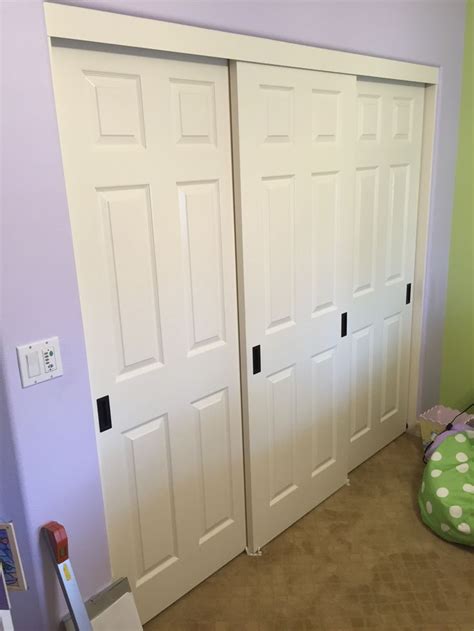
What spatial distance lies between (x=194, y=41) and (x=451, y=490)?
2.01 metres

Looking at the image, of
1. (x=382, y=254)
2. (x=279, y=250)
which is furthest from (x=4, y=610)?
(x=382, y=254)

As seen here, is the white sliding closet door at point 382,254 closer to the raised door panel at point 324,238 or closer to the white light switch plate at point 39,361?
the raised door panel at point 324,238

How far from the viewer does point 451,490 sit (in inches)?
87.8

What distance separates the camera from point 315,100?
204 centimetres

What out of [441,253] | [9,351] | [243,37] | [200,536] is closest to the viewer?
[9,351]

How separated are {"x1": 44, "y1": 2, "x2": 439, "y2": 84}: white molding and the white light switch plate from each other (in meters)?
0.78

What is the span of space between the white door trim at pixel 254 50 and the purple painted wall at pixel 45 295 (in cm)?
3

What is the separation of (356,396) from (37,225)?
184 centimetres

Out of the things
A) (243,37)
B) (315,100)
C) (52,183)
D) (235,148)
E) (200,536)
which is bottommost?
(200,536)

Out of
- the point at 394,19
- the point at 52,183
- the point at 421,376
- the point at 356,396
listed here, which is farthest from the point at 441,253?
the point at 52,183

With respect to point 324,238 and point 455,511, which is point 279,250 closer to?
point 324,238

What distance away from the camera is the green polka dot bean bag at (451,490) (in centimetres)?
216

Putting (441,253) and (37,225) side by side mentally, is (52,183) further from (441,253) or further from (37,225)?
(441,253)

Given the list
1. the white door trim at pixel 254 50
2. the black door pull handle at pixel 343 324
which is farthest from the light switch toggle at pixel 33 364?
the black door pull handle at pixel 343 324
